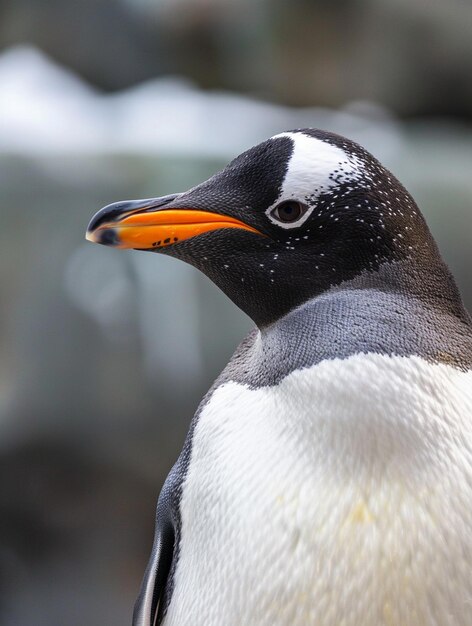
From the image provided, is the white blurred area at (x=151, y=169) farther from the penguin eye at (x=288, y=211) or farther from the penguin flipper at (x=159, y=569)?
the penguin eye at (x=288, y=211)

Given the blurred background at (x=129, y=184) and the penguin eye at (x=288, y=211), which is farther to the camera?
the blurred background at (x=129, y=184)

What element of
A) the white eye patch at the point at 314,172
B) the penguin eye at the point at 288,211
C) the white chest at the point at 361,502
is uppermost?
the white eye patch at the point at 314,172

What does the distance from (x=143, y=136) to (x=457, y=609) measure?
8.74ft

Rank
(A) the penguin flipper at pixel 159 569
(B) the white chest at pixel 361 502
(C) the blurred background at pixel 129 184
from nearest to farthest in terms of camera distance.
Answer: (B) the white chest at pixel 361 502, (A) the penguin flipper at pixel 159 569, (C) the blurred background at pixel 129 184

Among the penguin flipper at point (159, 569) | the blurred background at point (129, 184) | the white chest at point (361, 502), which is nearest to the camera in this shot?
the white chest at point (361, 502)

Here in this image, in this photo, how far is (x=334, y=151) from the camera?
670mm

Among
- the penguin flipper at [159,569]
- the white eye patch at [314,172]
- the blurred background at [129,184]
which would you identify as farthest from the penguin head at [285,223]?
the blurred background at [129,184]

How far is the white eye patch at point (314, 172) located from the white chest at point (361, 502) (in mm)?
138

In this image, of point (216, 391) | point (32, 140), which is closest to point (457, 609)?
point (216, 391)

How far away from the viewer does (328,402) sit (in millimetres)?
644

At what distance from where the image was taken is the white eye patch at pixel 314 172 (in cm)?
66

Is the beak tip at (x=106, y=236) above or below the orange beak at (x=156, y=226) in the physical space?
below

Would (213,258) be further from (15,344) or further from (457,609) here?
(15,344)

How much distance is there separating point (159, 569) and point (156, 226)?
35 centimetres
